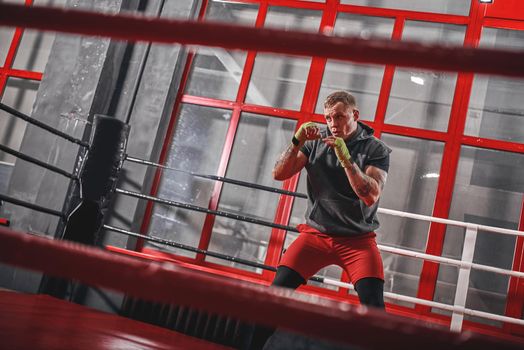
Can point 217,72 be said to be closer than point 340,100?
No

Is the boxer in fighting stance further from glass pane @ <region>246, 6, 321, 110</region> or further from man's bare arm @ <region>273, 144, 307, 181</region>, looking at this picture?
glass pane @ <region>246, 6, 321, 110</region>

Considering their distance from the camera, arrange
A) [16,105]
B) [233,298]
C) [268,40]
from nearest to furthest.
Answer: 1. [233,298]
2. [268,40]
3. [16,105]

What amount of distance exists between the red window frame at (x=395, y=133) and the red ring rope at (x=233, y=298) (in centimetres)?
314

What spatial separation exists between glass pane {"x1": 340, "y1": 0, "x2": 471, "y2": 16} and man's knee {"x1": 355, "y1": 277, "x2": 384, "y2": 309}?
308 centimetres

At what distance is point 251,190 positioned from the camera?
168 inches

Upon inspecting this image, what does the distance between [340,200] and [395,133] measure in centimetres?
199

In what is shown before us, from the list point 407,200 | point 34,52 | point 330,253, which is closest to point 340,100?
point 330,253

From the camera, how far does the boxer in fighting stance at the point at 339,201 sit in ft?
7.06

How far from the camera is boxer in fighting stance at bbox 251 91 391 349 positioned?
7.06 ft

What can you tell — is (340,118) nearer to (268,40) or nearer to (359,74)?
(268,40)

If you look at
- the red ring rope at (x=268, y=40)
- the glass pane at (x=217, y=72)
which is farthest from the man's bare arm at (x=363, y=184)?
the glass pane at (x=217, y=72)

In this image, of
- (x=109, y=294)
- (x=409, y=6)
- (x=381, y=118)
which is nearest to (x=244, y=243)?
(x=109, y=294)

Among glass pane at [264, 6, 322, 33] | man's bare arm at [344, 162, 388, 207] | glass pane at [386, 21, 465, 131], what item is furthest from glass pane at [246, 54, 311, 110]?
man's bare arm at [344, 162, 388, 207]

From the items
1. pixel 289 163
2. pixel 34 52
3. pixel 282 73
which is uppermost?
pixel 282 73
